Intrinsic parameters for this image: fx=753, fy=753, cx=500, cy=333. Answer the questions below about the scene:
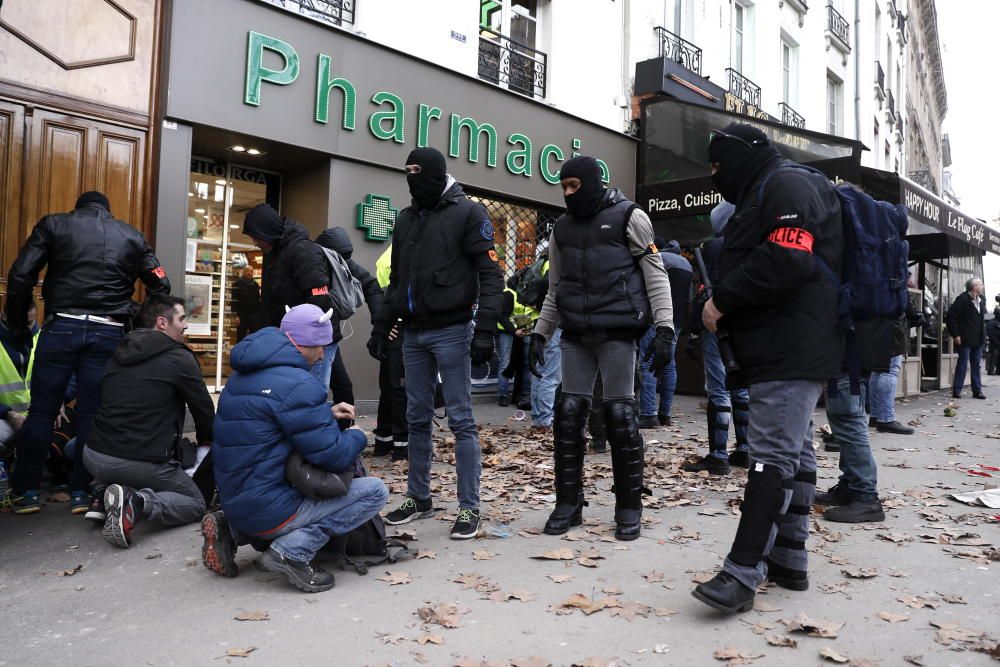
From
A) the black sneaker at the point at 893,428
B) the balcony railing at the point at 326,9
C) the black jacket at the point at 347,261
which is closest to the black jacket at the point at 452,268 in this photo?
the black jacket at the point at 347,261

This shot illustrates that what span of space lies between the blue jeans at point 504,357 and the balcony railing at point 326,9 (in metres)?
4.23

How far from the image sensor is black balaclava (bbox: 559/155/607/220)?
400 centimetres

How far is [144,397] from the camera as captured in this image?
4.19 m

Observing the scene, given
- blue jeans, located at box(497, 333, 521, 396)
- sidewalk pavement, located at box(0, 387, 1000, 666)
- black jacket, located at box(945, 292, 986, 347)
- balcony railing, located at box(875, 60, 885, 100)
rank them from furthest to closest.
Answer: balcony railing, located at box(875, 60, 885, 100) → black jacket, located at box(945, 292, 986, 347) → blue jeans, located at box(497, 333, 521, 396) → sidewalk pavement, located at box(0, 387, 1000, 666)

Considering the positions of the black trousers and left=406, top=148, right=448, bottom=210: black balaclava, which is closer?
left=406, top=148, right=448, bottom=210: black balaclava

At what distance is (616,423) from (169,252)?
5280 mm

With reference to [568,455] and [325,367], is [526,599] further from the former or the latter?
[325,367]

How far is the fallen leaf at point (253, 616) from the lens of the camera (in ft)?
9.71

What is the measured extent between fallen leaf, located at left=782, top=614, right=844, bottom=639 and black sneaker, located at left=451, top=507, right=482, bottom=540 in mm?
1690

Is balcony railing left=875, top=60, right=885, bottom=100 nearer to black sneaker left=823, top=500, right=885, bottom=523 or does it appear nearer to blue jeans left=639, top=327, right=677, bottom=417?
blue jeans left=639, top=327, right=677, bottom=417

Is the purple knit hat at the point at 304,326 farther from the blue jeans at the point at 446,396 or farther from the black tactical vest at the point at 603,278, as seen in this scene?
the black tactical vest at the point at 603,278

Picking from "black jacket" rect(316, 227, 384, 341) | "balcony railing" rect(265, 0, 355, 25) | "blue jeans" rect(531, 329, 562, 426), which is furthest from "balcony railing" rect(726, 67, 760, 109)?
"black jacket" rect(316, 227, 384, 341)

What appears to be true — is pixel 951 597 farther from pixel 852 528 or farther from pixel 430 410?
pixel 430 410

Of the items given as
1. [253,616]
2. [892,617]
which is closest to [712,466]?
[892,617]
